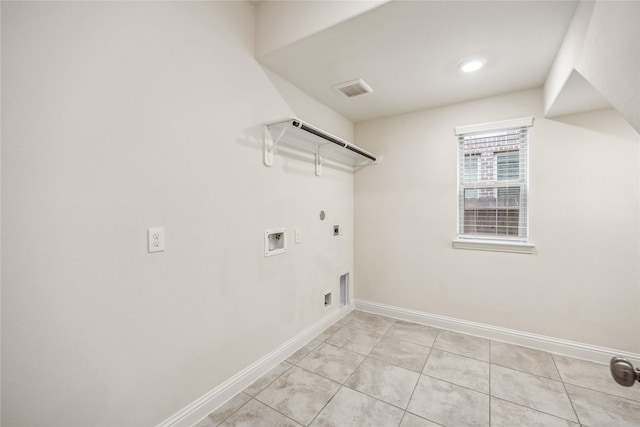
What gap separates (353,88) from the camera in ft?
7.86

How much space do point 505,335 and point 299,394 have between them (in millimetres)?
2027

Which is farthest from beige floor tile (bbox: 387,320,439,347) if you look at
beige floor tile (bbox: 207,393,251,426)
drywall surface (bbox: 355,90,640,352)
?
beige floor tile (bbox: 207,393,251,426)

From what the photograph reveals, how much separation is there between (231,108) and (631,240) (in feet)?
10.4

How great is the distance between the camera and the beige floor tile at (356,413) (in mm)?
1577

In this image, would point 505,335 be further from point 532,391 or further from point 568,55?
point 568,55

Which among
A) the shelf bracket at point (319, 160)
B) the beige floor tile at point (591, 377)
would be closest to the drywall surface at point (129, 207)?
the shelf bracket at point (319, 160)

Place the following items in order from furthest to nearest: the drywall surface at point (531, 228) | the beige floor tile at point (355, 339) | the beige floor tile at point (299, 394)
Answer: the beige floor tile at point (355, 339), the drywall surface at point (531, 228), the beige floor tile at point (299, 394)

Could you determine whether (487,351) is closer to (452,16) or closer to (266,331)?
(266,331)

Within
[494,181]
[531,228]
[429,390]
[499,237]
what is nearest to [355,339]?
[429,390]

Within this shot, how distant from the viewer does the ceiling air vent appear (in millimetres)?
2288

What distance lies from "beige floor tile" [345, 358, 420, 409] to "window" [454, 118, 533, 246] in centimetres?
148

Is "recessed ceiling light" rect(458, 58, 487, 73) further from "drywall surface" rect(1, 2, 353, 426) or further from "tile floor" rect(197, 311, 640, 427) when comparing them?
"tile floor" rect(197, 311, 640, 427)

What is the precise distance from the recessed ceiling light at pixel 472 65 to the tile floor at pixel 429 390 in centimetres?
231

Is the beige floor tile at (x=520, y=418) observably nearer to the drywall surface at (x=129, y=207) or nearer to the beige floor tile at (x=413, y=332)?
the beige floor tile at (x=413, y=332)
